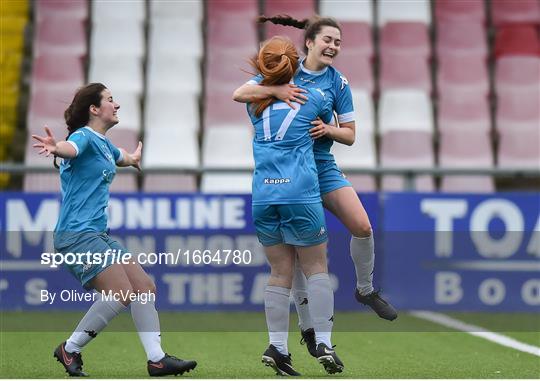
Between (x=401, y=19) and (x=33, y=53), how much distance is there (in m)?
4.19

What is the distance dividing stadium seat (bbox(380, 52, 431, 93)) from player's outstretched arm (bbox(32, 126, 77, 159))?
8.94 metres

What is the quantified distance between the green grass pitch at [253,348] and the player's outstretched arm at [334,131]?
1222mm

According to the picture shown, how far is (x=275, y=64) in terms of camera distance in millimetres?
7238

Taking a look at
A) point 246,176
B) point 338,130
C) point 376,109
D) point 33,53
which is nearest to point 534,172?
point 246,176

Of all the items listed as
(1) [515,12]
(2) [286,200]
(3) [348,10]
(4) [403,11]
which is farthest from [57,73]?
(2) [286,200]

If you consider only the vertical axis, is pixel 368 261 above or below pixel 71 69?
below

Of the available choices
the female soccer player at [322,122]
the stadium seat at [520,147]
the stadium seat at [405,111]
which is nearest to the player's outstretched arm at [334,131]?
the female soccer player at [322,122]

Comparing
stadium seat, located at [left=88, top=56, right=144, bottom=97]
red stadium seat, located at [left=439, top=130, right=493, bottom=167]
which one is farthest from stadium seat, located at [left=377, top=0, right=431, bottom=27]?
stadium seat, located at [left=88, top=56, right=144, bottom=97]

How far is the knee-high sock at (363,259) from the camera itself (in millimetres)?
7777

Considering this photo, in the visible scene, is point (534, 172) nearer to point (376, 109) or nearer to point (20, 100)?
point (376, 109)

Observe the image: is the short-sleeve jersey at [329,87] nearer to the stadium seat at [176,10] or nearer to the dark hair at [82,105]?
the dark hair at [82,105]

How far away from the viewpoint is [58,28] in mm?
16031

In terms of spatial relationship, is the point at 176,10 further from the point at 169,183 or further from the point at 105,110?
the point at 105,110

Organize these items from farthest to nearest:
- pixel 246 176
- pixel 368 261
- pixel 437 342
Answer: pixel 246 176, pixel 437 342, pixel 368 261
